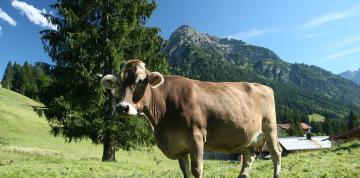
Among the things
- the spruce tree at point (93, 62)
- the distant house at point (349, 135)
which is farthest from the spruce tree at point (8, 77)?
the spruce tree at point (93, 62)

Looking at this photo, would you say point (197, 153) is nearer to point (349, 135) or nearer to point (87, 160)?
point (87, 160)

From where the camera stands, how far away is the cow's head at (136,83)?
750 cm

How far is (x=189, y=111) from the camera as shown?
7750mm

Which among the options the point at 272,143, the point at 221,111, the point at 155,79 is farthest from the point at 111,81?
the point at 272,143

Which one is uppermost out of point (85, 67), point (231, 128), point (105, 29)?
point (105, 29)

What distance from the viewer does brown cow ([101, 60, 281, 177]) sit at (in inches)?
297

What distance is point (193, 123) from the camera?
25.0 feet

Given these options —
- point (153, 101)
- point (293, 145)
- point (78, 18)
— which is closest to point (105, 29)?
point (78, 18)

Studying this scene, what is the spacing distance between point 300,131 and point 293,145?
7705 centimetres

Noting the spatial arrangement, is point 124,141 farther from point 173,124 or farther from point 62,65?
point 173,124

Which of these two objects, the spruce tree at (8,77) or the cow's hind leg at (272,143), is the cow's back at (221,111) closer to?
the cow's hind leg at (272,143)

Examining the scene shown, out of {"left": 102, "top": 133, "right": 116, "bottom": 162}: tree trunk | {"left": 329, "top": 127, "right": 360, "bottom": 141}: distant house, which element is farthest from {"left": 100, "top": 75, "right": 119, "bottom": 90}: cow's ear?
{"left": 329, "top": 127, "right": 360, "bottom": 141}: distant house

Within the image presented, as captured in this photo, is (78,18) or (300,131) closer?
(78,18)

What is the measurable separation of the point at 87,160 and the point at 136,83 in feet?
57.0
